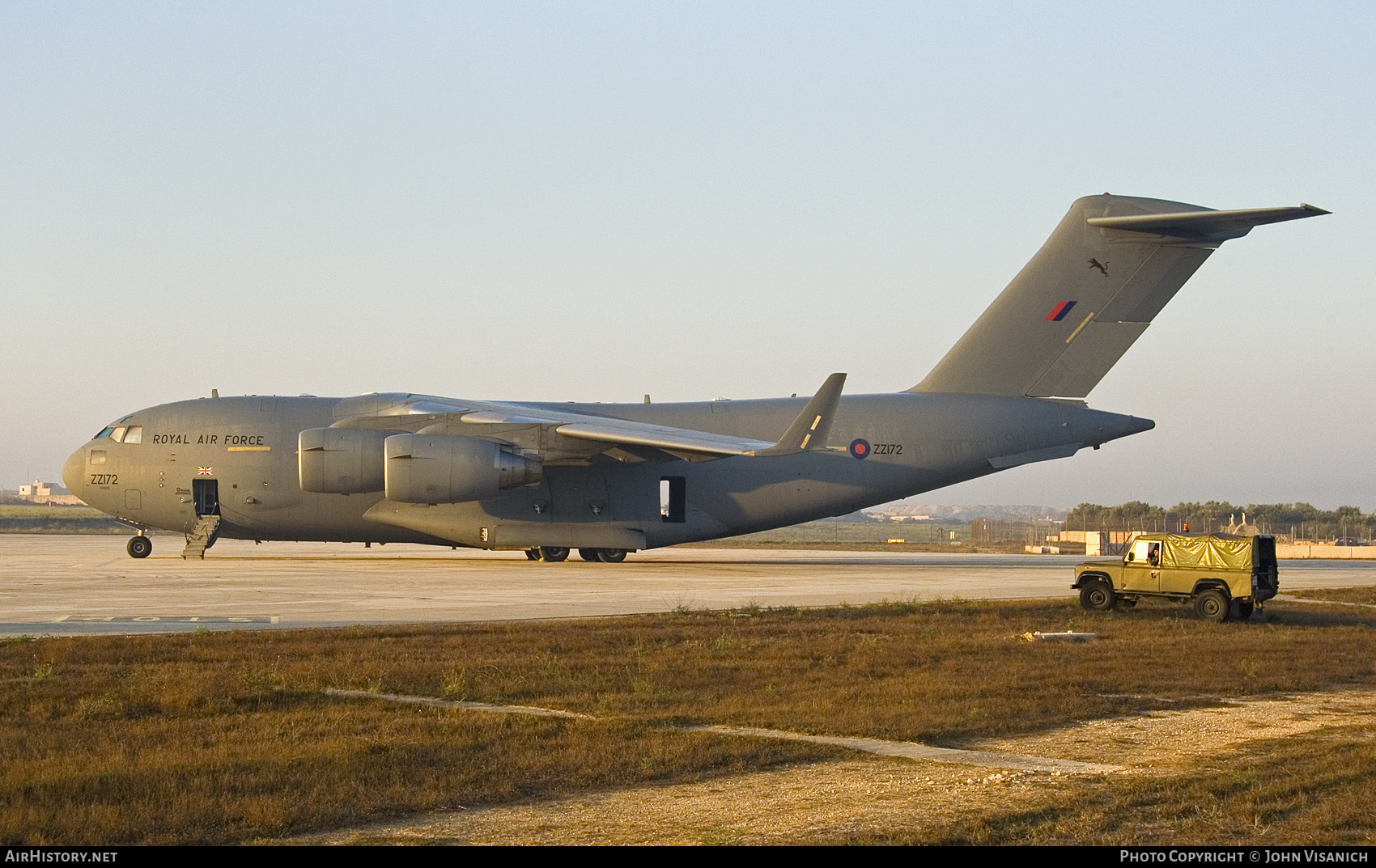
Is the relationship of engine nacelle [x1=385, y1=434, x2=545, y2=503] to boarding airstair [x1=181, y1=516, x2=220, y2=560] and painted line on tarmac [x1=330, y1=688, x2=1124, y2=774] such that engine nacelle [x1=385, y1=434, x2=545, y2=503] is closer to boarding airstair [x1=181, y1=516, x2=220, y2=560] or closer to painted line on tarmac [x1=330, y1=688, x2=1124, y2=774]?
boarding airstair [x1=181, y1=516, x2=220, y2=560]

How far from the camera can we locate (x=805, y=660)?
11203 mm

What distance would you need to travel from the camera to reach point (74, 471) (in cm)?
2644

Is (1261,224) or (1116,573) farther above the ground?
(1261,224)

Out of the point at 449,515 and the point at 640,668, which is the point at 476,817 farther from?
the point at 449,515

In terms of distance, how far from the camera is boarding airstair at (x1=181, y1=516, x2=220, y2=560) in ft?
84.3


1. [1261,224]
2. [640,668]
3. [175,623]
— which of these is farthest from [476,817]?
[1261,224]

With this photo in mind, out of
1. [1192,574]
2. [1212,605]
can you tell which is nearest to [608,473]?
[1192,574]

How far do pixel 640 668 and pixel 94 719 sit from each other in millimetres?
4216

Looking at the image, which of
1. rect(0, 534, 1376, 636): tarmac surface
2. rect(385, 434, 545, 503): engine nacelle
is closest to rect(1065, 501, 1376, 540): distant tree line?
rect(0, 534, 1376, 636): tarmac surface

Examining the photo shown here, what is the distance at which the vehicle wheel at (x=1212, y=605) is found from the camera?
15.6 m

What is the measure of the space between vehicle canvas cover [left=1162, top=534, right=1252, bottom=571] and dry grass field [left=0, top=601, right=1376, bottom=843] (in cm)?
126

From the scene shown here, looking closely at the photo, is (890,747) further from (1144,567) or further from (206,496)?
(206,496)

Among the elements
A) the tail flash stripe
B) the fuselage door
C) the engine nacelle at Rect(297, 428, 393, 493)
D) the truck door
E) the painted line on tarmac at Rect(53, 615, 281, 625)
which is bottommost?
the painted line on tarmac at Rect(53, 615, 281, 625)

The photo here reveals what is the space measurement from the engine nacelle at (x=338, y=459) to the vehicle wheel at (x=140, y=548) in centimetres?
551
